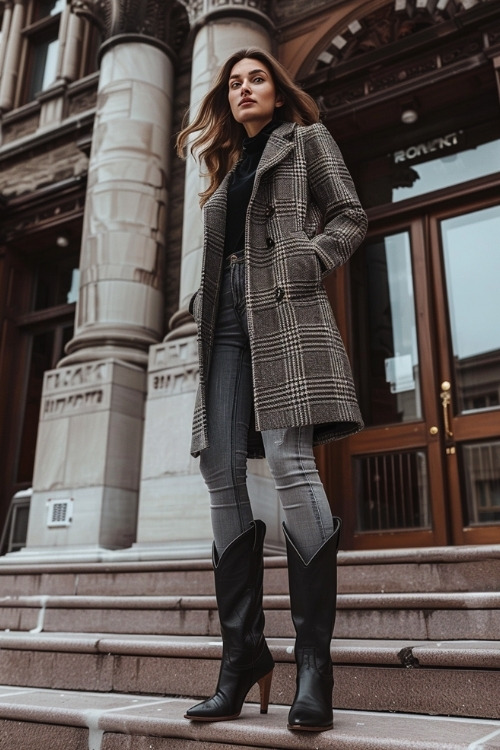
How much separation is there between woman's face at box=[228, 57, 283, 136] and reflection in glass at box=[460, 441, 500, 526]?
3850 millimetres

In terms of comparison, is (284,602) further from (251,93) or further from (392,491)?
(392,491)

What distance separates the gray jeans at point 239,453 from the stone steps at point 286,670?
66 centimetres

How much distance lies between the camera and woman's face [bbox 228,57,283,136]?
247 cm

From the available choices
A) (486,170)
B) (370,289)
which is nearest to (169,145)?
(370,289)

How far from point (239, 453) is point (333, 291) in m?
4.67

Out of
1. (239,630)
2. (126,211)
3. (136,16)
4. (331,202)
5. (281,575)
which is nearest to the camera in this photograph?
(239,630)

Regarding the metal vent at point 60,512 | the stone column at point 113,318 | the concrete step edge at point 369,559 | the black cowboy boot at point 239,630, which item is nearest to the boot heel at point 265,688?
the black cowboy boot at point 239,630

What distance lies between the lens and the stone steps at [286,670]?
2264mm

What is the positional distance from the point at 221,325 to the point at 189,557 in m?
2.93

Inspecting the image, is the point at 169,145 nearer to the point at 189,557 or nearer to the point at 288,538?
the point at 189,557

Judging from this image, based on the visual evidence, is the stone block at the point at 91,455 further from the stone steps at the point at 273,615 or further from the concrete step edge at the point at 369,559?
the stone steps at the point at 273,615

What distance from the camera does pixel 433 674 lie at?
2.32m

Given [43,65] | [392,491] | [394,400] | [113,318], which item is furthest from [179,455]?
[43,65]

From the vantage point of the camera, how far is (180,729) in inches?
82.7
